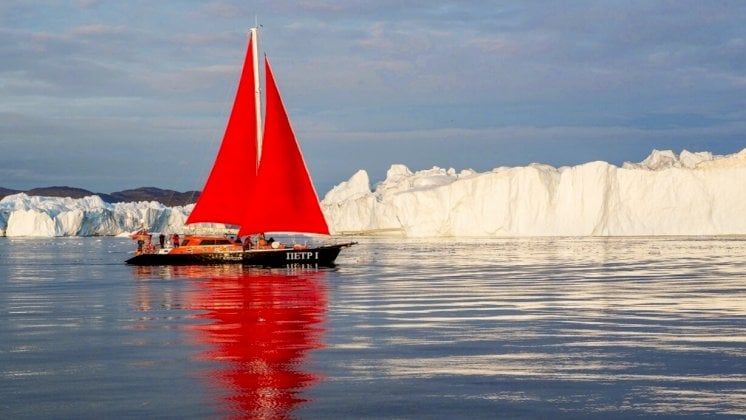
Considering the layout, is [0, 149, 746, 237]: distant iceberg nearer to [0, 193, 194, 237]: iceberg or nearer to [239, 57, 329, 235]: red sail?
[0, 193, 194, 237]: iceberg

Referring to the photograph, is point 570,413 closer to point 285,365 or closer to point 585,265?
point 285,365

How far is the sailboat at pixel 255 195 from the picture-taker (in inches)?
1649

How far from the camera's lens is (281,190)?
137 ft

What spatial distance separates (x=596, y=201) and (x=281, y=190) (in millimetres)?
53607

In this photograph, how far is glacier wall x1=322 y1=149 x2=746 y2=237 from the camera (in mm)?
87750

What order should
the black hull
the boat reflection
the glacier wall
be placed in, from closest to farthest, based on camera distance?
the boat reflection
the black hull
the glacier wall

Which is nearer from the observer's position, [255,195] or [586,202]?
[255,195]

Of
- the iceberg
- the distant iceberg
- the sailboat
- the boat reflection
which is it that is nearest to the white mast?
the sailboat

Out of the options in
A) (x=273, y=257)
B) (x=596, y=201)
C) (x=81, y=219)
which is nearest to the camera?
(x=273, y=257)

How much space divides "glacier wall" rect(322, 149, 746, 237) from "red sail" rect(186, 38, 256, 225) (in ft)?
166

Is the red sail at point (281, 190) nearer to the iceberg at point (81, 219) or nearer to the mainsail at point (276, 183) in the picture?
the mainsail at point (276, 183)

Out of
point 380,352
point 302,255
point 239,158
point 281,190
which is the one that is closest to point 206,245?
point 239,158

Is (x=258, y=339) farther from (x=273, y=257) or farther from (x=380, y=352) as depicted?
(x=273, y=257)

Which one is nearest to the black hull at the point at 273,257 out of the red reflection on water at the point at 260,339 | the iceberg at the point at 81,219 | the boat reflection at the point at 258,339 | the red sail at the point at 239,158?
the red sail at the point at 239,158
